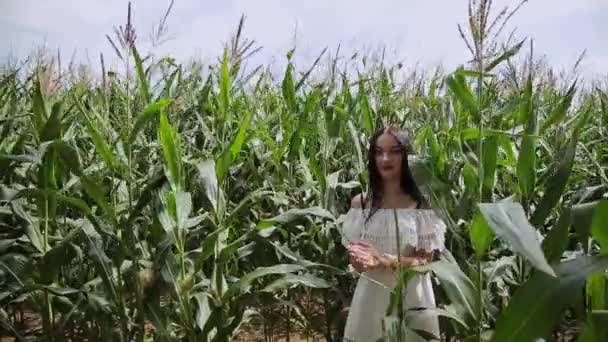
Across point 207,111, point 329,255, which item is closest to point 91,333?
point 329,255

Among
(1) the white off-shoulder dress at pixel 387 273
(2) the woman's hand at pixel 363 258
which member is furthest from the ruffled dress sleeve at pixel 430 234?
(2) the woman's hand at pixel 363 258

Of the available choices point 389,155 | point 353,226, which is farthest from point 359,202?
point 389,155

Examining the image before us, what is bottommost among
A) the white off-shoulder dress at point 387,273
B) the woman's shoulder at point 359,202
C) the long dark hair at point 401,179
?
the white off-shoulder dress at point 387,273

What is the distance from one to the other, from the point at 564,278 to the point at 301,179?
1.99m

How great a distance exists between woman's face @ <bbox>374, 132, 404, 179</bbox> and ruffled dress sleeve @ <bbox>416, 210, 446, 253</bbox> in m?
0.17

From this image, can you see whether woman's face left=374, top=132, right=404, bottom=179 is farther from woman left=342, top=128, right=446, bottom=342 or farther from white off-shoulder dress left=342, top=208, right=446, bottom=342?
white off-shoulder dress left=342, top=208, right=446, bottom=342

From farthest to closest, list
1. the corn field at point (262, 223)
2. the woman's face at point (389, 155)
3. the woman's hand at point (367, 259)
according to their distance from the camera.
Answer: the woman's face at point (389, 155) < the woman's hand at point (367, 259) < the corn field at point (262, 223)

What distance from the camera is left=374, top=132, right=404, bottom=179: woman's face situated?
75.3 inches

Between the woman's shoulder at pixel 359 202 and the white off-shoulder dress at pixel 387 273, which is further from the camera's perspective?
the woman's shoulder at pixel 359 202

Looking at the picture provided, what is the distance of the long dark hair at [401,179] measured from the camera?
193 cm

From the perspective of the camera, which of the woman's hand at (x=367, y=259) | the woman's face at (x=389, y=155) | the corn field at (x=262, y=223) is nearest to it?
the corn field at (x=262, y=223)

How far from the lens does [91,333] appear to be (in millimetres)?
2389

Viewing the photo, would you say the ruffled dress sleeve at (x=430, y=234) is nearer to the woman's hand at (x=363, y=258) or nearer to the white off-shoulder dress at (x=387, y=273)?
the white off-shoulder dress at (x=387, y=273)

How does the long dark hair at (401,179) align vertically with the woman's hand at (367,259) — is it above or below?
above
